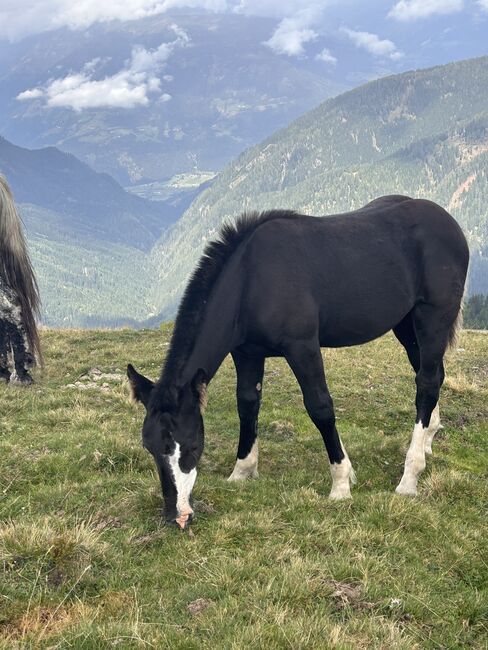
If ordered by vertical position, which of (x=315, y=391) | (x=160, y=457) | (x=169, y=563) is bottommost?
(x=169, y=563)

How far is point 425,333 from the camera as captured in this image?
28.1 ft

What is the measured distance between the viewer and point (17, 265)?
44.8ft

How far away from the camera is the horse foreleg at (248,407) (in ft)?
26.3

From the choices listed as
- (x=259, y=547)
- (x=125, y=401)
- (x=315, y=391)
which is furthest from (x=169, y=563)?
(x=125, y=401)

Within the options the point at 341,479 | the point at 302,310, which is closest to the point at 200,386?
the point at 302,310

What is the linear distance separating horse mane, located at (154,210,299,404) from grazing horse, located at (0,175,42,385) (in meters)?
8.23

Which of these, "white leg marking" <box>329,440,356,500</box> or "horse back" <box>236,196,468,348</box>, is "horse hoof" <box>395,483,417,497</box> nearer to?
"white leg marking" <box>329,440,356,500</box>

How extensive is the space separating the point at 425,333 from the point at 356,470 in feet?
8.26

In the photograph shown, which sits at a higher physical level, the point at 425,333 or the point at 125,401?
the point at 425,333

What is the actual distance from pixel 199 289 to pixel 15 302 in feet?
27.9

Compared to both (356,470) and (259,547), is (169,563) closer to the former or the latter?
(259,547)

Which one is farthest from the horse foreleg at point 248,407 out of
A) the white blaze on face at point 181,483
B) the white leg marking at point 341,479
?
the white blaze on face at point 181,483

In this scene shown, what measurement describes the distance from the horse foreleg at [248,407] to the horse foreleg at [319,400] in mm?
918

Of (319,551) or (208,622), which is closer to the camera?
(208,622)
